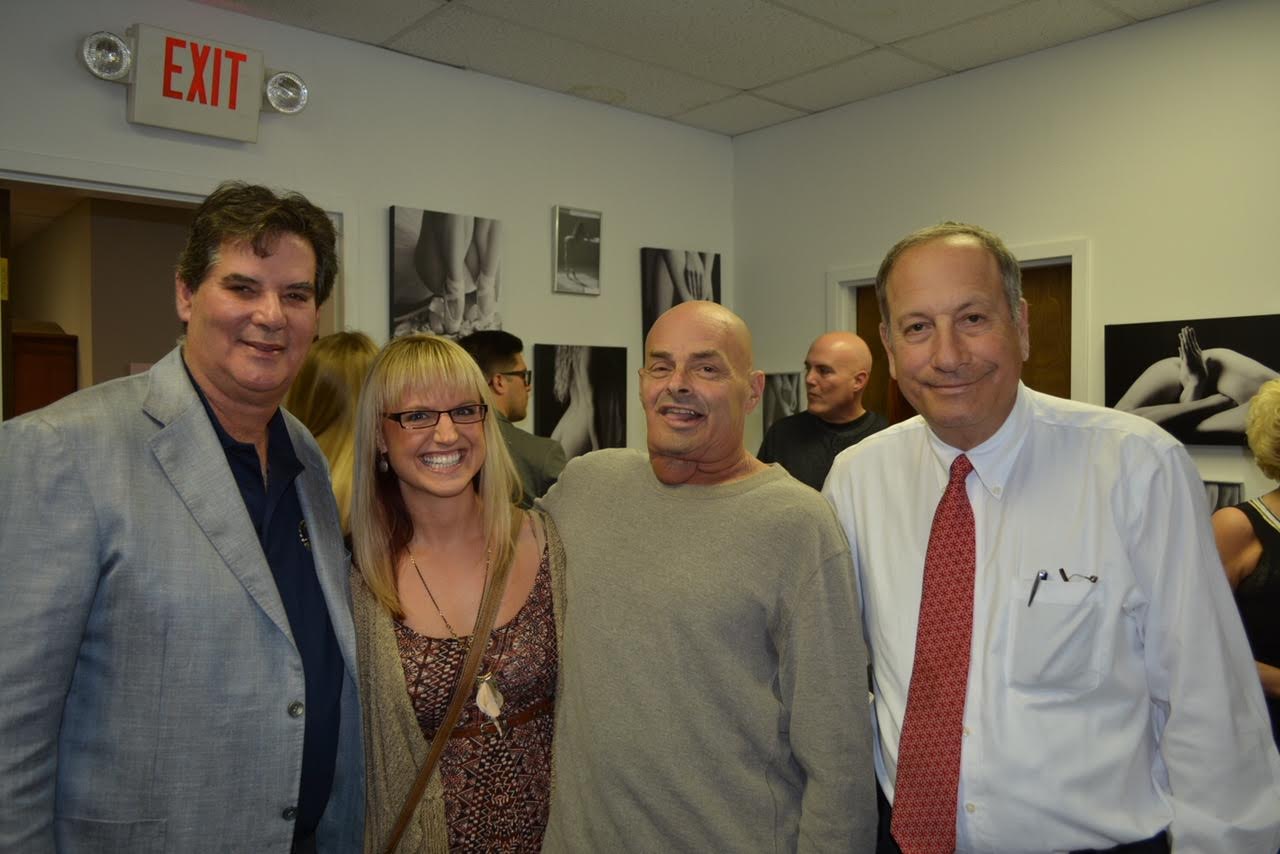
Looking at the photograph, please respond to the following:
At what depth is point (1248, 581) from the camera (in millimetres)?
2381

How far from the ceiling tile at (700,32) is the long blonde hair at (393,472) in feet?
7.59

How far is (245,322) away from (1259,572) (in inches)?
98.1

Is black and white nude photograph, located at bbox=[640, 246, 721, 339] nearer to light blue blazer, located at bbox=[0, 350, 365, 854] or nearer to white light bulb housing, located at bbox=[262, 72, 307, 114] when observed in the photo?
white light bulb housing, located at bbox=[262, 72, 307, 114]

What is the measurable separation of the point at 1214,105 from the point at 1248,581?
7.44 ft

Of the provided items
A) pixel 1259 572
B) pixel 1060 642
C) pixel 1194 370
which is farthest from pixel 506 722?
pixel 1194 370

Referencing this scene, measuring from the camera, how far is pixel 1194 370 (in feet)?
12.2

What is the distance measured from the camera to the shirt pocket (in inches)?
58.2

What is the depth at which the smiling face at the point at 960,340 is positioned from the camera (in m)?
1.57

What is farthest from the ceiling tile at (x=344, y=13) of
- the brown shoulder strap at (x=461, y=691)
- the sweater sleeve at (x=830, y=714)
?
the sweater sleeve at (x=830, y=714)

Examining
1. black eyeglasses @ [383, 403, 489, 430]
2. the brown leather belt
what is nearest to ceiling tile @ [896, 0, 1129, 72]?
black eyeglasses @ [383, 403, 489, 430]

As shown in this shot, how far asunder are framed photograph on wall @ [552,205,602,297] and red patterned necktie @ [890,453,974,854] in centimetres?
346

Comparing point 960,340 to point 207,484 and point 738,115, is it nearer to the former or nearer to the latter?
point 207,484

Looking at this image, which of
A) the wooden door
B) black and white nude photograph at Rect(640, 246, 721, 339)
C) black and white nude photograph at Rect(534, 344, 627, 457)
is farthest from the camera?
black and white nude photograph at Rect(640, 246, 721, 339)

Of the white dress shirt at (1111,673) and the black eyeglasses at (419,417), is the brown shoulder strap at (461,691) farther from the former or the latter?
the white dress shirt at (1111,673)
